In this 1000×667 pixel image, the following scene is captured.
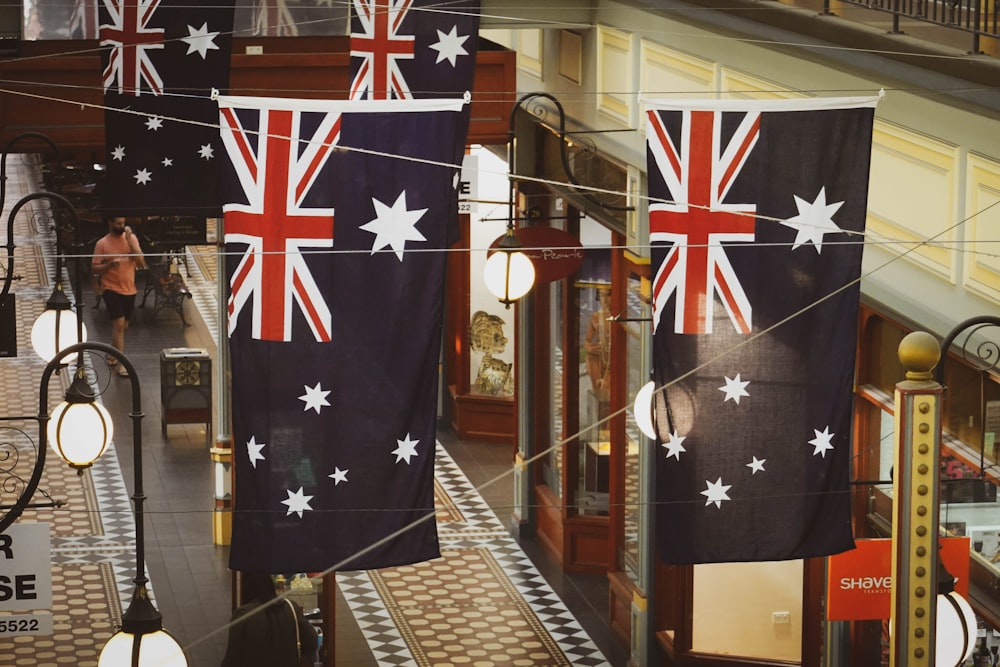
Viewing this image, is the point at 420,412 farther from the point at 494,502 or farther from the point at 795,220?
the point at 494,502

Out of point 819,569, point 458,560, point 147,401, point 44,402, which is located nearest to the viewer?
point 44,402

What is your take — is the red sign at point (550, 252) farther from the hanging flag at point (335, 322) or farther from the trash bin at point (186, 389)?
the trash bin at point (186, 389)

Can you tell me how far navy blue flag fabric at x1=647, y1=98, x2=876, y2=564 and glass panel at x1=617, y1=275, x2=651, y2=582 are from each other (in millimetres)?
5038

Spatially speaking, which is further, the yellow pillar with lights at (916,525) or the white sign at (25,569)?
the white sign at (25,569)

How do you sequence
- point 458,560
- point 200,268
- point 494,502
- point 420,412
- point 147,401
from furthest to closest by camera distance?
point 200,268
point 147,401
point 494,502
point 458,560
point 420,412

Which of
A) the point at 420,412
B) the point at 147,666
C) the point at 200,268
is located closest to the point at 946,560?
the point at 420,412

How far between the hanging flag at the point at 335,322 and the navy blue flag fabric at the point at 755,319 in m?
1.03

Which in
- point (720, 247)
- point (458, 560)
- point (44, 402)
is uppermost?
point (720, 247)

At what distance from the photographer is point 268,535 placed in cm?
788

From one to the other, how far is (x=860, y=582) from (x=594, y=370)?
6137 mm

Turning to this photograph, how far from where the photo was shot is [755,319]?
7.56m

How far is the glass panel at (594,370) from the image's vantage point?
48.0 ft

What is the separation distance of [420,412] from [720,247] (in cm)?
152

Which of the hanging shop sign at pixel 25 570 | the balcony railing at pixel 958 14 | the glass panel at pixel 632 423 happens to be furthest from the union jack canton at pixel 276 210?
the glass panel at pixel 632 423
